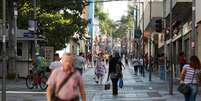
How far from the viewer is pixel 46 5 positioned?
4028cm

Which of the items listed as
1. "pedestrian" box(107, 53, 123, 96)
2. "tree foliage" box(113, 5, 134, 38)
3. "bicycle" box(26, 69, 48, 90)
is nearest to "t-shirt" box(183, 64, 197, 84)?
"pedestrian" box(107, 53, 123, 96)

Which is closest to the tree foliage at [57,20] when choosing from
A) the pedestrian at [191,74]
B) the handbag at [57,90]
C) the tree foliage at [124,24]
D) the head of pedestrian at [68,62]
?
the pedestrian at [191,74]

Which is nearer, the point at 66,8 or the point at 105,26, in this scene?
the point at 66,8

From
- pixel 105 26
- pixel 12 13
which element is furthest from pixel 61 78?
pixel 105 26

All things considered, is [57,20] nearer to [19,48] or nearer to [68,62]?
[19,48]

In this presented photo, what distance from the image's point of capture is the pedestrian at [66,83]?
1029 centimetres

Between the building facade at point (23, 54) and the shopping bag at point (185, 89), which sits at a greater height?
the building facade at point (23, 54)

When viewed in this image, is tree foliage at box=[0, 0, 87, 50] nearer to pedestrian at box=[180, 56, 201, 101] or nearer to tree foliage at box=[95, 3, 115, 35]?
pedestrian at box=[180, 56, 201, 101]

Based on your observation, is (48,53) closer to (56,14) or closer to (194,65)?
(56,14)

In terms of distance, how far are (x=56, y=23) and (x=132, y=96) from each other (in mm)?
20150

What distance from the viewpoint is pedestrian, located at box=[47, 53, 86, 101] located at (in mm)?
10289

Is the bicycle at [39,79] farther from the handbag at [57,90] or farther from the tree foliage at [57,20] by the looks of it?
the handbag at [57,90]

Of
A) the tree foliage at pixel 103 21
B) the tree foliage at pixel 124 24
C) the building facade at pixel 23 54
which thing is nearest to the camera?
the building facade at pixel 23 54

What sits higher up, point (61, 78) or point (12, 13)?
point (12, 13)
